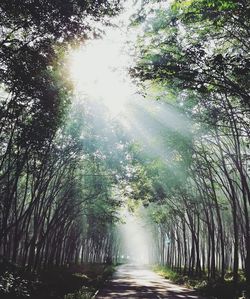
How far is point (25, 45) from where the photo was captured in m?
10.1

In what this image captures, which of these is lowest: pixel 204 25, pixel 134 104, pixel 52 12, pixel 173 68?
pixel 173 68

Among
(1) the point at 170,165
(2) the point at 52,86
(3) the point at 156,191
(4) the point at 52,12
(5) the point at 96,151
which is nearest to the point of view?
(4) the point at 52,12

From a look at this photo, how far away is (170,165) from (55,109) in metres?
13.7

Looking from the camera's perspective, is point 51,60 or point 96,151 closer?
point 51,60

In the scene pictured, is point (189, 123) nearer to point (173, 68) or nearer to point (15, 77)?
point (173, 68)

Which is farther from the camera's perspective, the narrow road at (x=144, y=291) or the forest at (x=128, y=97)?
the narrow road at (x=144, y=291)

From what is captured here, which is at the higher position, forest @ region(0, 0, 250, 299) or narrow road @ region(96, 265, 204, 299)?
forest @ region(0, 0, 250, 299)

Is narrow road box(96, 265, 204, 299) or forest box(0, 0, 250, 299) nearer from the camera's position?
forest box(0, 0, 250, 299)

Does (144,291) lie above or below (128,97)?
below

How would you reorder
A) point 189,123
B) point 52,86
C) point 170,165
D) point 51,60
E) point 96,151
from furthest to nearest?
point 170,165, point 96,151, point 189,123, point 52,86, point 51,60

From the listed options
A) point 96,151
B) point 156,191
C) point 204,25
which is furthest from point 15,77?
point 156,191

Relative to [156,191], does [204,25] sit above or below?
above

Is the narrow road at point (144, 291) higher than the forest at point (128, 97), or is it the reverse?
the forest at point (128, 97)

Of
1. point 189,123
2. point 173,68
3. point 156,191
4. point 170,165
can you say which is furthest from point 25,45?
point 156,191
